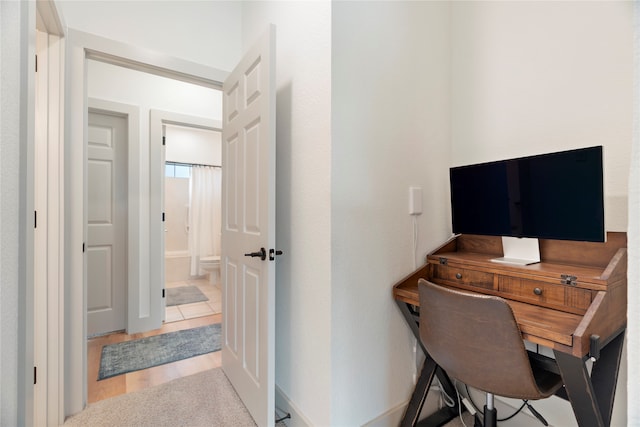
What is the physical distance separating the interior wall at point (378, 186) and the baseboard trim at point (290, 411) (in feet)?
0.78

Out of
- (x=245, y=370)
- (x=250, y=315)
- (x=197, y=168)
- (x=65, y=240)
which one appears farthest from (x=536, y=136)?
(x=197, y=168)

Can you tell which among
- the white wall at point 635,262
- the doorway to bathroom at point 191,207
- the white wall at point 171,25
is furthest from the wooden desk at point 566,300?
the doorway to bathroom at point 191,207

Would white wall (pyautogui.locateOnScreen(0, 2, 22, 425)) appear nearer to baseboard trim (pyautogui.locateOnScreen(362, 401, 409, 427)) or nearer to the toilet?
baseboard trim (pyautogui.locateOnScreen(362, 401, 409, 427))

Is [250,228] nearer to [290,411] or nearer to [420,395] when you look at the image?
[290,411]

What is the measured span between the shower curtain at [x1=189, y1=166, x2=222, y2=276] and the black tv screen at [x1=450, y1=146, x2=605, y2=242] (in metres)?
4.23

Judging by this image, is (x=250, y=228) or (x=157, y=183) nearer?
(x=250, y=228)

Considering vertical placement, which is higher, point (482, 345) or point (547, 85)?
point (547, 85)

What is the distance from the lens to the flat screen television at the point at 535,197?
112cm

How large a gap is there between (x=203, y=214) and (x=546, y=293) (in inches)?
188

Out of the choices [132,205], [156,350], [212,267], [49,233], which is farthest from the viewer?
[212,267]

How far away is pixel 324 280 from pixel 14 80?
1245 mm

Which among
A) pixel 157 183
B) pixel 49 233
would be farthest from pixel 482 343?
pixel 157 183

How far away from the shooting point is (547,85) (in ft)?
4.75

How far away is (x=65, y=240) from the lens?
1.61 meters
